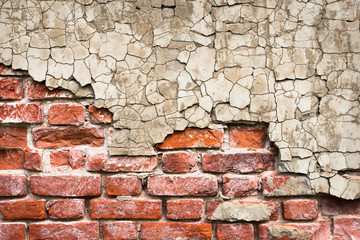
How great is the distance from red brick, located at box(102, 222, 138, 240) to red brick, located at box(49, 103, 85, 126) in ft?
1.25

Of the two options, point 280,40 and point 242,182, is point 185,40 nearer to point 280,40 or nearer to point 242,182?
point 280,40

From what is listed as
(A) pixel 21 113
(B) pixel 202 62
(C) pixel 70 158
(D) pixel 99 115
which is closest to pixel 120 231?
(C) pixel 70 158

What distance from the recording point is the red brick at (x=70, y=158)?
3.53 ft

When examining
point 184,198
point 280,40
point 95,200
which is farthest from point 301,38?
point 95,200

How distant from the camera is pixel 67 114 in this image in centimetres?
107

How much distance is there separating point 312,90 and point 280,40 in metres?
0.21

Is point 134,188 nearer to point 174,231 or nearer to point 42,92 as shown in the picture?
point 174,231

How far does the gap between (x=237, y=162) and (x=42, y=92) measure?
0.74m

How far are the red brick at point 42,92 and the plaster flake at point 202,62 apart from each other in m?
0.02

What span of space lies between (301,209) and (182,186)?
0.43 meters

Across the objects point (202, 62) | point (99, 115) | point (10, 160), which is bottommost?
point (10, 160)

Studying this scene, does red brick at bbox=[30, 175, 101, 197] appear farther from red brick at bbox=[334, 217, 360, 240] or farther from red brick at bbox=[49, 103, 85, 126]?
red brick at bbox=[334, 217, 360, 240]

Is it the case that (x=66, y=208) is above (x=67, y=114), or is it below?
below

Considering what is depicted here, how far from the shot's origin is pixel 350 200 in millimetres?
1071
